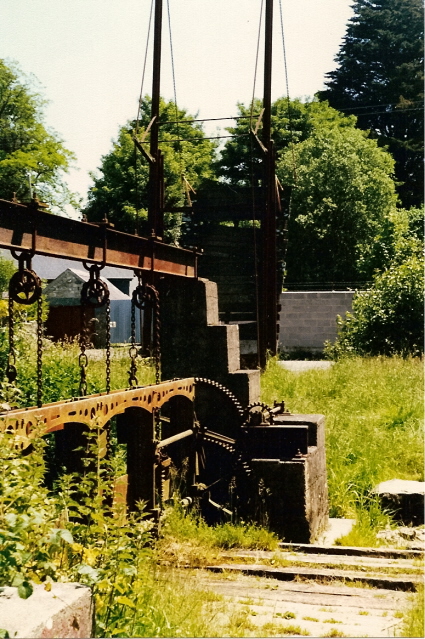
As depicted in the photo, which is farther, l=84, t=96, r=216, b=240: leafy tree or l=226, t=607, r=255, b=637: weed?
l=84, t=96, r=216, b=240: leafy tree

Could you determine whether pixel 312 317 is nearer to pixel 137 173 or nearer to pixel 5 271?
pixel 137 173

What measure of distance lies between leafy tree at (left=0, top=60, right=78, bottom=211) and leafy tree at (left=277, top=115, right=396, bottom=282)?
8.38m

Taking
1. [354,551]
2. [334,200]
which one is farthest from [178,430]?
[334,200]

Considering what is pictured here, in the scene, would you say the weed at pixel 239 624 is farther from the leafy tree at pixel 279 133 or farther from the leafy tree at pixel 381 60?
the leafy tree at pixel 279 133

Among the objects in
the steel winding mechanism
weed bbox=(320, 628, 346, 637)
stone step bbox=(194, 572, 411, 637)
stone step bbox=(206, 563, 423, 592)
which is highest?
the steel winding mechanism

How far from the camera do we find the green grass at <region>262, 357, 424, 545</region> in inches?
314

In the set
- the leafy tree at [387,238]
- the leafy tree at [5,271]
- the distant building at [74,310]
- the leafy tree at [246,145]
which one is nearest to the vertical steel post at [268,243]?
the leafy tree at [246,145]

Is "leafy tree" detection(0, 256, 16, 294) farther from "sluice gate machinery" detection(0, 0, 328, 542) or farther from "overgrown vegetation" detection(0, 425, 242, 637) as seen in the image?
"overgrown vegetation" detection(0, 425, 242, 637)

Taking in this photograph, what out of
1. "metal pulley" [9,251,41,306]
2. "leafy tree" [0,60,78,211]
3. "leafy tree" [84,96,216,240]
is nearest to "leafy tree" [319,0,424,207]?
"leafy tree" [84,96,216,240]

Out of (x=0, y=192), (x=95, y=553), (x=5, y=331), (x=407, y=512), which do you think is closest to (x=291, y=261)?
(x=0, y=192)

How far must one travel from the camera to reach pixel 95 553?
331 cm

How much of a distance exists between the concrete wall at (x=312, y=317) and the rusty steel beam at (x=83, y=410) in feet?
47.2

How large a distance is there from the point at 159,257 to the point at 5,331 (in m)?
7.69

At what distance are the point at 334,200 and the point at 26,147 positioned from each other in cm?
1324
